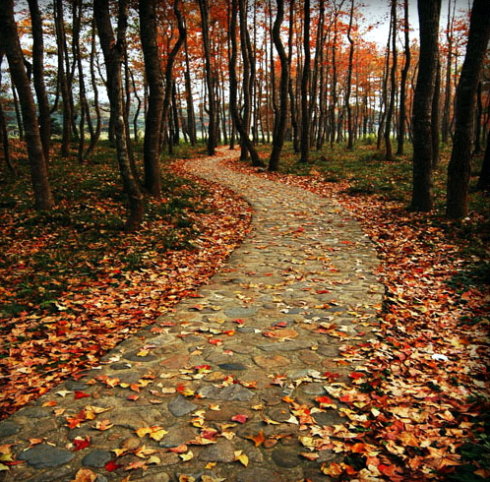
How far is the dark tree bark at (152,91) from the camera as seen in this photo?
10328mm

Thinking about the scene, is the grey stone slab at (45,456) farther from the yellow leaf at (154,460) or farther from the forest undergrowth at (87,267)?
the forest undergrowth at (87,267)

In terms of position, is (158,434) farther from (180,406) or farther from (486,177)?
(486,177)

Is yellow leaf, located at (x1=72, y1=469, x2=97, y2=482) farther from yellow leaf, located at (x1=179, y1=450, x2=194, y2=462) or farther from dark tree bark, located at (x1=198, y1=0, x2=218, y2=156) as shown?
dark tree bark, located at (x1=198, y1=0, x2=218, y2=156)

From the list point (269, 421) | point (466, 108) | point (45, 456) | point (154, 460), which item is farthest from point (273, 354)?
point (466, 108)

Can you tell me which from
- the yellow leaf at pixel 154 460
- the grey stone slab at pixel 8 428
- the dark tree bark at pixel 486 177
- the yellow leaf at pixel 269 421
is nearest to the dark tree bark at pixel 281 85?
the dark tree bark at pixel 486 177

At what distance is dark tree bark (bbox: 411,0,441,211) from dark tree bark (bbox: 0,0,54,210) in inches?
390

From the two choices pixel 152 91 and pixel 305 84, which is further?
pixel 305 84

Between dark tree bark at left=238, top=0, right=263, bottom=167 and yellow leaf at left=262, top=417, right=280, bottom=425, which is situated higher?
dark tree bark at left=238, top=0, right=263, bottom=167

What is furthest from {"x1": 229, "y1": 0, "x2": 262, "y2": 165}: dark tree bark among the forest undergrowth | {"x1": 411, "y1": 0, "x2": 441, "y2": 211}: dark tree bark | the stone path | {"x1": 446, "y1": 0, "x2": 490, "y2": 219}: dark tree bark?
the stone path

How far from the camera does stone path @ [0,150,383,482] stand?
289cm

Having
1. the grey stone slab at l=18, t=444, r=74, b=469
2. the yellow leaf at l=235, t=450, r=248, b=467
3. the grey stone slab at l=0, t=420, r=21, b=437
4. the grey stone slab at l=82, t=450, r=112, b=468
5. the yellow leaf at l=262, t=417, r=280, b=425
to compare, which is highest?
the grey stone slab at l=18, t=444, r=74, b=469

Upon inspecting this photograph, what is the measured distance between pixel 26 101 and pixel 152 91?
3301 mm

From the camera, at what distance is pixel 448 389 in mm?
3732

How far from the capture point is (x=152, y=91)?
1084 centimetres
